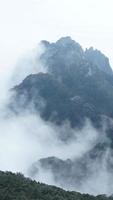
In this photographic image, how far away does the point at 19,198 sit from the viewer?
5285 inches

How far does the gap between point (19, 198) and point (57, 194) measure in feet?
47.1

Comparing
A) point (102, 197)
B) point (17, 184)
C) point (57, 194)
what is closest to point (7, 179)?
point (17, 184)

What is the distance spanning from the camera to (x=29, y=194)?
5502 inches

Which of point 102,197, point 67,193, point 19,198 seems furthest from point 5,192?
point 102,197

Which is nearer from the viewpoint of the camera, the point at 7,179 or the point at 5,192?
the point at 5,192

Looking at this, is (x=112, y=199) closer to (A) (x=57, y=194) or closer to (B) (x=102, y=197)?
(B) (x=102, y=197)

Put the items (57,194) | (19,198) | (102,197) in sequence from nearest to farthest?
(19,198)
(57,194)
(102,197)

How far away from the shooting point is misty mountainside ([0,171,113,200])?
137 metres

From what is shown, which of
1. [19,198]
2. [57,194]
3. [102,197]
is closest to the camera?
[19,198]

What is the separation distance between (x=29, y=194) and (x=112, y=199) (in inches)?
1099

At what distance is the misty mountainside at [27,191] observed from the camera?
13738cm

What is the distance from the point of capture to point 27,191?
142125mm

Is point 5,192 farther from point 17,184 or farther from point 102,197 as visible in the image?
point 102,197

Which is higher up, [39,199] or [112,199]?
[112,199]
